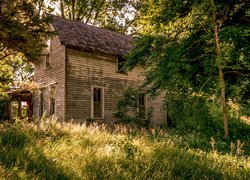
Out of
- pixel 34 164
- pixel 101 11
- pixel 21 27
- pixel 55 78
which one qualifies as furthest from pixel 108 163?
pixel 101 11

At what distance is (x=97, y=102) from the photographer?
1722 cm

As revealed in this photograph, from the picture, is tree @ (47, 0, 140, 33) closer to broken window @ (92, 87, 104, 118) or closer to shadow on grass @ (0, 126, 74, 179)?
broken window @ (92, 87, 104, 118)

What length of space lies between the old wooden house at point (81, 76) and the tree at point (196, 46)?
494cm

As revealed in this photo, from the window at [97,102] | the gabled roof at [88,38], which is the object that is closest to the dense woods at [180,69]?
the gabled roof at [88,38]

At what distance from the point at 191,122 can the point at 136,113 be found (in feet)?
18.4

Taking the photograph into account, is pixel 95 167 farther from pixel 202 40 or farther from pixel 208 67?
pixel 202 40

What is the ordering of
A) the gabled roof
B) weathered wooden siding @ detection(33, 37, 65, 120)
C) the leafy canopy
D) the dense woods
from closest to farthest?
the dense woods, the leafy canopy, weathered wooden siding @ detection(33, 37, 65, 120), the gabled roof

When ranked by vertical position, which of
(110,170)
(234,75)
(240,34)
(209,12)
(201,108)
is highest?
(209,12)

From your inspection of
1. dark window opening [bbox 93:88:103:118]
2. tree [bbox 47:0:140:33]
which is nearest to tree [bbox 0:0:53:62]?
dark window opening [bbox 93:88:103:118]

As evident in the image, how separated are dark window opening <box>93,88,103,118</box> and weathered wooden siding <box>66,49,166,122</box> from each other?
1.15 ft

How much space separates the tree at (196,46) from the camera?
29.8 feet

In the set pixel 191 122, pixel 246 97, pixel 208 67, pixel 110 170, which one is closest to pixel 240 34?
pixel 208 67

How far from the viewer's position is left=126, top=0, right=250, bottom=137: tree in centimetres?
909

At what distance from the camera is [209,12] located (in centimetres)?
970
